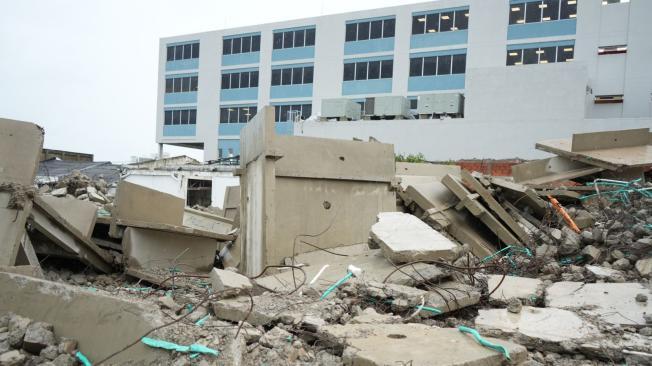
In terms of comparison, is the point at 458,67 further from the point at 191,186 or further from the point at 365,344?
the point at 365,344

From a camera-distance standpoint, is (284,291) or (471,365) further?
(284,291)

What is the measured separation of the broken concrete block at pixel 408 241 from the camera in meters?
5.00

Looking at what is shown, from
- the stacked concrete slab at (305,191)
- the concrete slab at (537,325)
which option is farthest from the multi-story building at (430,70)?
the concrete slab at (537,325)

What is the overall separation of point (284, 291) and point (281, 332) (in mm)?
1347

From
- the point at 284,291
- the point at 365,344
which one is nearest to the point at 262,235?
the point at 284,291

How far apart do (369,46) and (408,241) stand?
1186 inches

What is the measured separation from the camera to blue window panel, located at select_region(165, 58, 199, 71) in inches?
1553

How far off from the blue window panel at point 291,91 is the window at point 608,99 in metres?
18.2

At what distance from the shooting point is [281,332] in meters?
3.26

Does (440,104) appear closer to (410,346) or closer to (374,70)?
(374,70)

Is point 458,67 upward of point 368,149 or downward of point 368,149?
upward

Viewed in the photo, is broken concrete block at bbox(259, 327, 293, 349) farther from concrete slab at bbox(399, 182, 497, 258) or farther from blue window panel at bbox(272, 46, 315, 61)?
blue window panel at bbox(272, 46, 315, 61)

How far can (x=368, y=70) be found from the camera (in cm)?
3362

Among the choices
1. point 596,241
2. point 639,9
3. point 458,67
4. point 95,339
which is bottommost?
point 95,339
